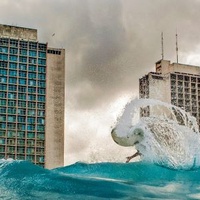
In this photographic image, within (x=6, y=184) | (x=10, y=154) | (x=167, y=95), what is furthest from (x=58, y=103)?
(x=6, y=184)

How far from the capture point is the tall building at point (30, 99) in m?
81.6

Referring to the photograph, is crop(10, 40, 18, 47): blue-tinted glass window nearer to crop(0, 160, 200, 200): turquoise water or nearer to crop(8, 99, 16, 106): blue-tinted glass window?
crop(8, 99, 16, 106): blue-tinted glass window

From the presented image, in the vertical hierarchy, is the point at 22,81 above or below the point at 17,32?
below

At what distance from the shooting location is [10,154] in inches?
3179

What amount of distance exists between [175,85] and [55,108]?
23.2 m

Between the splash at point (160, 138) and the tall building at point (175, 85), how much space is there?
70684 millimetres

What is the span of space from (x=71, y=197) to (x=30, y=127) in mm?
72524

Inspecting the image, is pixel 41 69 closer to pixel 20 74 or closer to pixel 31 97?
pixel 20 74

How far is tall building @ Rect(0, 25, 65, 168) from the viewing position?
81606 millimetres

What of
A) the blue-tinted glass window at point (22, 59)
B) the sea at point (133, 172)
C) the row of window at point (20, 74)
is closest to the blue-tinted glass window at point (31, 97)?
the row of window at point (20, 74)

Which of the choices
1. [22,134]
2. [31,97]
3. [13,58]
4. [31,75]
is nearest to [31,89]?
[31,97]

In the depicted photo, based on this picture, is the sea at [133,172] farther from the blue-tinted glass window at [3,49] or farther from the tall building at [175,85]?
the tall building at [175,85]

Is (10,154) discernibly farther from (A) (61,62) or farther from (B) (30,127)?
(A) (61,62)

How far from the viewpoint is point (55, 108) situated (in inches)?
3339
